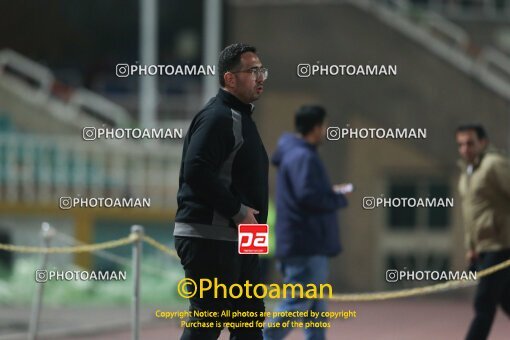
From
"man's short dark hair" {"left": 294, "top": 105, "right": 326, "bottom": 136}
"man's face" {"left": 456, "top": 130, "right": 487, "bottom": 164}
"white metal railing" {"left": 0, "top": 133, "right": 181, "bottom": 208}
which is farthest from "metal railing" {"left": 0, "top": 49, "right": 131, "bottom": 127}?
"man's face" {"left": 456, "top": 130, "right": 487, "bottom": 164}

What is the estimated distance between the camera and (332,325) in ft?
45.1

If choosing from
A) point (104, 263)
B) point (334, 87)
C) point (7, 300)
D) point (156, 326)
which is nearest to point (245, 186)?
point (156, 326)

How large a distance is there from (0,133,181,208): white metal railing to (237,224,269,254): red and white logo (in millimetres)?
10253

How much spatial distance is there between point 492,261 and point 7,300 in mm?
7177

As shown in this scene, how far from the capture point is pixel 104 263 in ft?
56.7

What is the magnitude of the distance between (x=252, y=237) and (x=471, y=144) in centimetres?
285

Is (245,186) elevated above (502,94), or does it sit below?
below

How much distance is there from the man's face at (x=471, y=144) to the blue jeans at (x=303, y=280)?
47.6 inches

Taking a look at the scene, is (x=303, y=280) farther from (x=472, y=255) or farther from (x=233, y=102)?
(x=233, y=102)

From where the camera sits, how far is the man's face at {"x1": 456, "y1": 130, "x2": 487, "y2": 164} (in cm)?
990

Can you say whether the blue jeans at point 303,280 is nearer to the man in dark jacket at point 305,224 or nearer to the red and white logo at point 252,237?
the man in dark jacket at point 305,224

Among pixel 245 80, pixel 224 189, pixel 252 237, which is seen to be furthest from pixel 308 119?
pixel 224 189

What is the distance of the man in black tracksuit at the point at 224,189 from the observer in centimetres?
736

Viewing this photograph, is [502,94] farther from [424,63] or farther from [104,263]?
[104,263]
